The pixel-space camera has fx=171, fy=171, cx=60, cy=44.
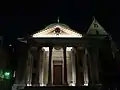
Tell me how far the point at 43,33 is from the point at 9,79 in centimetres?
1110

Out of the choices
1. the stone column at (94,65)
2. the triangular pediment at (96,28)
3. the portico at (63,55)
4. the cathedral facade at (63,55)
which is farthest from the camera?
the triangular pediment at (96,28)

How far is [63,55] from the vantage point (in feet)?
77.8

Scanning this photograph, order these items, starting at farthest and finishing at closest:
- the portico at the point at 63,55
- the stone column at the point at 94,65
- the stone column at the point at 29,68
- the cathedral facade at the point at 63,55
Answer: the portico at the point at 63,55, the cathedral facade at the point at 63,55, the stone column at the point at 29,68, the stone column at the point at 94,65

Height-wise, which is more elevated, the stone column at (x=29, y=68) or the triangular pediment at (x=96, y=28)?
the triangular pediment at (x=96, y=28)

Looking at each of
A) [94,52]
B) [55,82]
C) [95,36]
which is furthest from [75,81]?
[95,36]

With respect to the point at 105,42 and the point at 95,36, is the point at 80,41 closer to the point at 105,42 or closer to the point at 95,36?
the point at 95,36

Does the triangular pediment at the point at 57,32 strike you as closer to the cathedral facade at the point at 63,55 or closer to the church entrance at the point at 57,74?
the cathedral facade at the point at 63,55

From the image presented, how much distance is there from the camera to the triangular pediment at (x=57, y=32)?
23375 millimetres

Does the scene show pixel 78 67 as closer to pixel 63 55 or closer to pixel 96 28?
pixel 63 55

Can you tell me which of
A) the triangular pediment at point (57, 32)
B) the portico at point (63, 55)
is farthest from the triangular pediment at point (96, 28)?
the triangular pediment at point (57, 32)

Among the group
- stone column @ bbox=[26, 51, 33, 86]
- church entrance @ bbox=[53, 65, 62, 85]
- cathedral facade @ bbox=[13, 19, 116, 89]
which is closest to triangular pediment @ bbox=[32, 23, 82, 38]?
cathedral facade @ bbox=[13, 19, 116, 89]

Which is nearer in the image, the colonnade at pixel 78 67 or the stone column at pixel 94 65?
the stone column at pixel 94 65

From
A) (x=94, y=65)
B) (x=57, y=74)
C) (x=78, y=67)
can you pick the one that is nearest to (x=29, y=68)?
(x=57, y=74)

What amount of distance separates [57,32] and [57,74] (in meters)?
6.16
